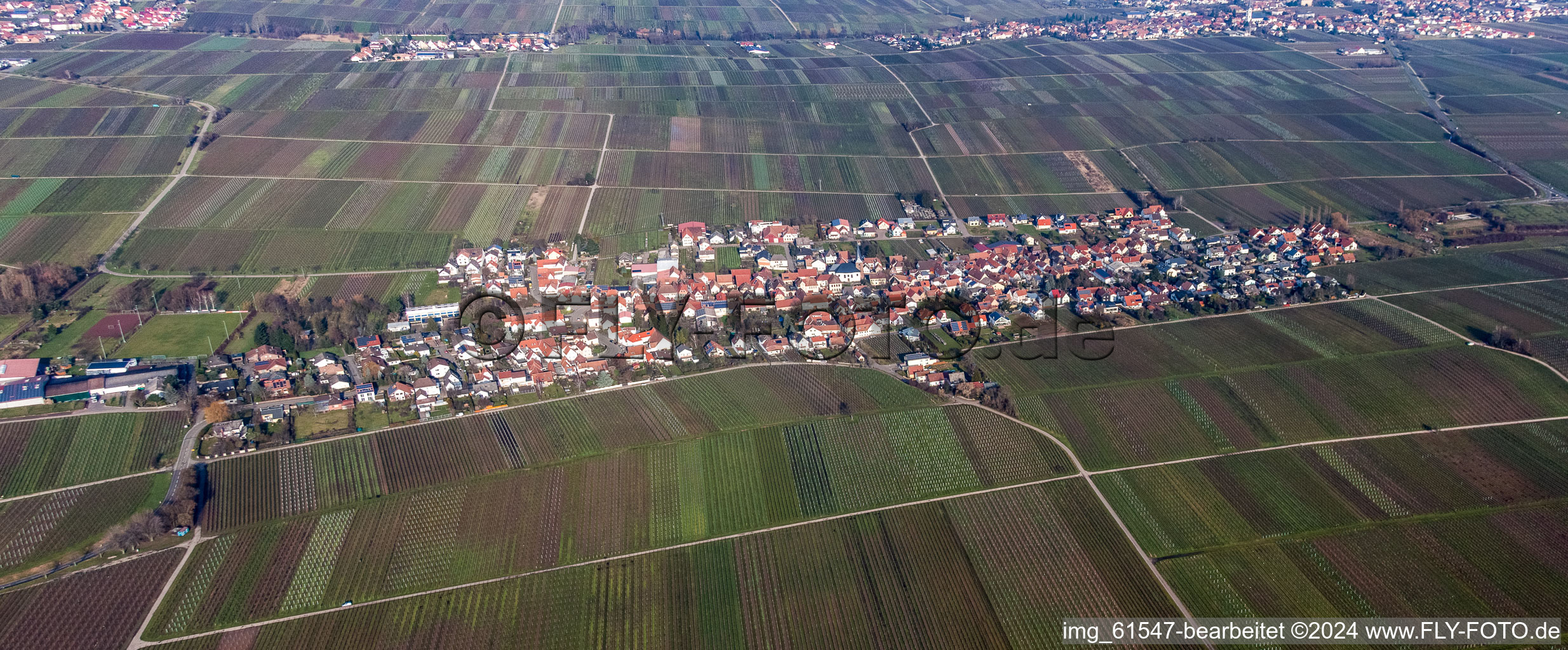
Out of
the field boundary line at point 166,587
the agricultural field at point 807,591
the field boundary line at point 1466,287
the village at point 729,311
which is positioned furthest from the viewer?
the field boundary line at point 1466,287

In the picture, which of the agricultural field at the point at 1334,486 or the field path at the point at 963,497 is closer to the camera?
the field path at the point at 963,497

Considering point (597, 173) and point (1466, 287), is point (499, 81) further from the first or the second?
point (1466, 287)

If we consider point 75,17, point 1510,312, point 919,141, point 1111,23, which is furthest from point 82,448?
point 1111,23

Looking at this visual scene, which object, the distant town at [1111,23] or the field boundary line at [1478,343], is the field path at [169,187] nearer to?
the distant town at [1111,23]

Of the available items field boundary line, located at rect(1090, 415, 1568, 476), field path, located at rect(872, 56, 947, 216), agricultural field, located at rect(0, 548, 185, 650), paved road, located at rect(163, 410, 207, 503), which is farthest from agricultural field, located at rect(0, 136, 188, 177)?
field boundary line, located at rect(1090, 415, 1568, 476)

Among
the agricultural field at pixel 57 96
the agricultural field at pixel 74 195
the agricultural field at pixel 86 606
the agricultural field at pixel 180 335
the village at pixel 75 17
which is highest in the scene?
the village at pixel 75 17

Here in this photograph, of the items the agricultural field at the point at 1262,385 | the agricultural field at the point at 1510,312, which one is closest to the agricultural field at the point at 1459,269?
the agricultural field at the point at 1510,312

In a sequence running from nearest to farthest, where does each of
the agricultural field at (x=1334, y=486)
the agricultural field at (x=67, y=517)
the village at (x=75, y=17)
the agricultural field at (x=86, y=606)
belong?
the agricultural field at (x=86, y=606) → the agricultural field at (x=67, y=517) → the agricultural field at (x=1334, y=486) → the village at (x=75, y=17)
